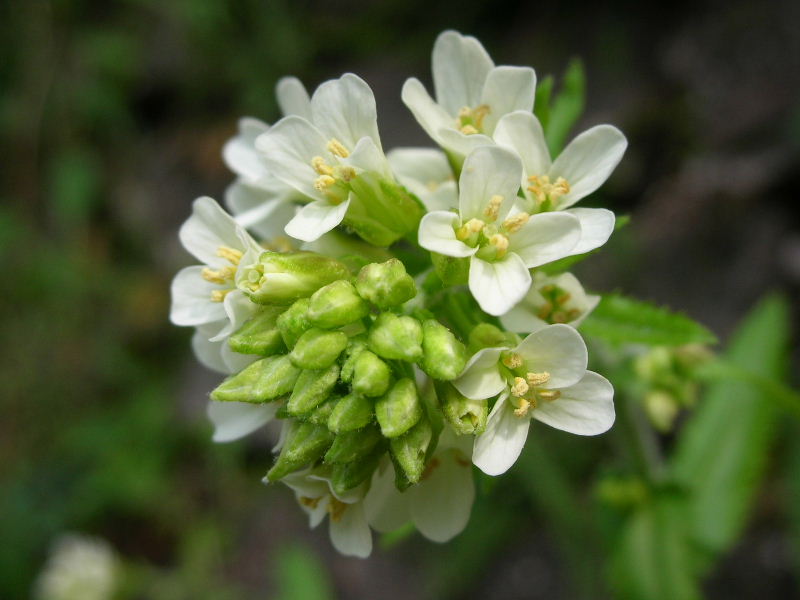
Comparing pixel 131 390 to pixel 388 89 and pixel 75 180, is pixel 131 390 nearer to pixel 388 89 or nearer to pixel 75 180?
pixel 75 180

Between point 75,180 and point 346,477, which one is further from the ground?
point 346,477

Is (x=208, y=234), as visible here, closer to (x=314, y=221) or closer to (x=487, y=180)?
(x=314, y=221)

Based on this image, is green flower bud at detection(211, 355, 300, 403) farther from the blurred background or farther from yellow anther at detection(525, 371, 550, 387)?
the blurred background

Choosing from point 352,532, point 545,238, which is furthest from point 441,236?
point 352,532

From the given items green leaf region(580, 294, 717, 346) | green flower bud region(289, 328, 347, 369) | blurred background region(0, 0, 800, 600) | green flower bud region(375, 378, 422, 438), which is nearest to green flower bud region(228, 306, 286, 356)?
green flower bud region(289, 328, 347, 369)

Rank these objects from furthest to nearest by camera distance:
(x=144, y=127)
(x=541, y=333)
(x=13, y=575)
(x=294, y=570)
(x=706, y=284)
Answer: (x=144, y=127), (x=13, y=575), (x=706, y=284), (x=294, y=570), (x=541, y=333)

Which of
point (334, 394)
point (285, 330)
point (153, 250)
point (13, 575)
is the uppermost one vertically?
point (285, 330)

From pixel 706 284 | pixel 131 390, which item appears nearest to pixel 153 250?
pixel 131 390
